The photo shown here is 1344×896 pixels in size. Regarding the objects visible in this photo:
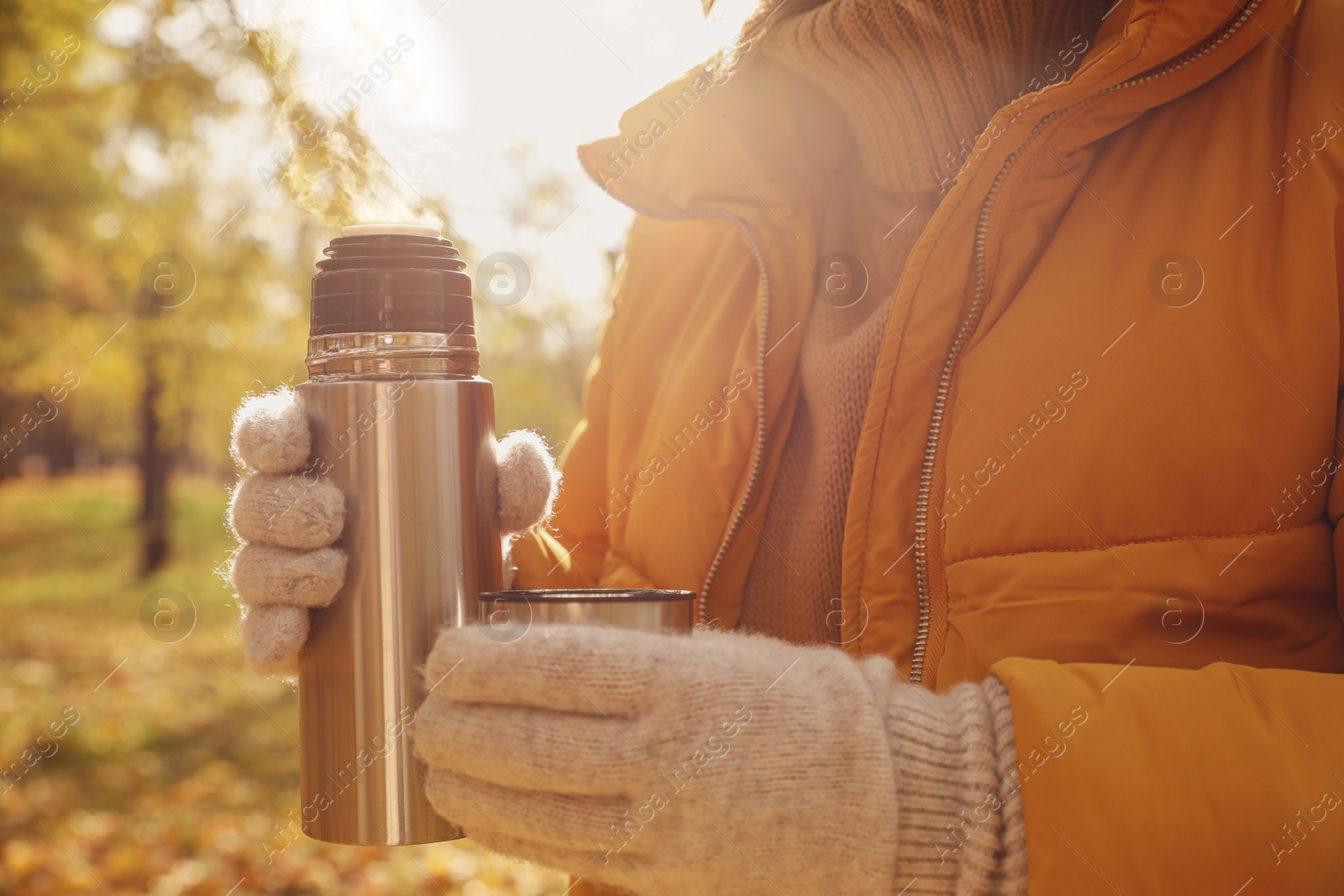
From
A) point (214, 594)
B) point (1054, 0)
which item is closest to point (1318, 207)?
point (1054, 0)

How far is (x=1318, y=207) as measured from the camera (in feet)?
3.62

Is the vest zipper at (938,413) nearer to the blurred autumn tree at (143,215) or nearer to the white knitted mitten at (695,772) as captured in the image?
the white knitted mitten at (695,772)

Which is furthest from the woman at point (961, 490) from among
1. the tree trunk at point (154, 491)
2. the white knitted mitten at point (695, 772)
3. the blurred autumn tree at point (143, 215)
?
the tree trunk at point (154, 491)

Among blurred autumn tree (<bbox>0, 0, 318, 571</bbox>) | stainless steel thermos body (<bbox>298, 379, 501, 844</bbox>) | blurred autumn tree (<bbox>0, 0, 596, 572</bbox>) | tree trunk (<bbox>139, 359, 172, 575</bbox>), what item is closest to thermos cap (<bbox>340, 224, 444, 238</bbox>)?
stainless steel thermos body (<bbox>298, 379, 501, 844</bbox>)

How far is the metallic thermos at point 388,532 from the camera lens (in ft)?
3.44

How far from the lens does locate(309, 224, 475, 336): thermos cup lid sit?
3.33 feet

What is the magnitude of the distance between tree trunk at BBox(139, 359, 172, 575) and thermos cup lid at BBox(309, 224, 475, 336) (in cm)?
1159

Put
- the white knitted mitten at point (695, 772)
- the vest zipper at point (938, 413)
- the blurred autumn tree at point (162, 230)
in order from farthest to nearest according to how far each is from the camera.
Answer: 1. the blurred autumn tree at point (162, 230)
2. the vest zipper at point (938, 413)
3. the white knitted mitten at point (695, 772)

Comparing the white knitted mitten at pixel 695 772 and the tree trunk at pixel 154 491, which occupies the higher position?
the tree trunk at pixel 154 491

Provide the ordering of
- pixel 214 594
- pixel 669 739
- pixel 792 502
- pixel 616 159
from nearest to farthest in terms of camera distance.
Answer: pixel 669 739 → pixel 792 502 → pixel 616 159 → pixel 214 594

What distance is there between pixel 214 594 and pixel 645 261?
36.5ft

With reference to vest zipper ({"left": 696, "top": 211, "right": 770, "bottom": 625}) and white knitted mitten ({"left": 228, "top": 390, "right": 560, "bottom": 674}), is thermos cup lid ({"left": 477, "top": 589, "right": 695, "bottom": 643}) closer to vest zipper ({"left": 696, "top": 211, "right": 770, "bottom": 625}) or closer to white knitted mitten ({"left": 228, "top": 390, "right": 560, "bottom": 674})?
white knitted mitten ({"left": 228, "top": 390, "right": 560, "bottom": 674})

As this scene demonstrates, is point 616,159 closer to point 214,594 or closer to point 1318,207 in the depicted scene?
point 1318,207

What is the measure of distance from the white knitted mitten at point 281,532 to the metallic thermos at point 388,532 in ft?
0.07
